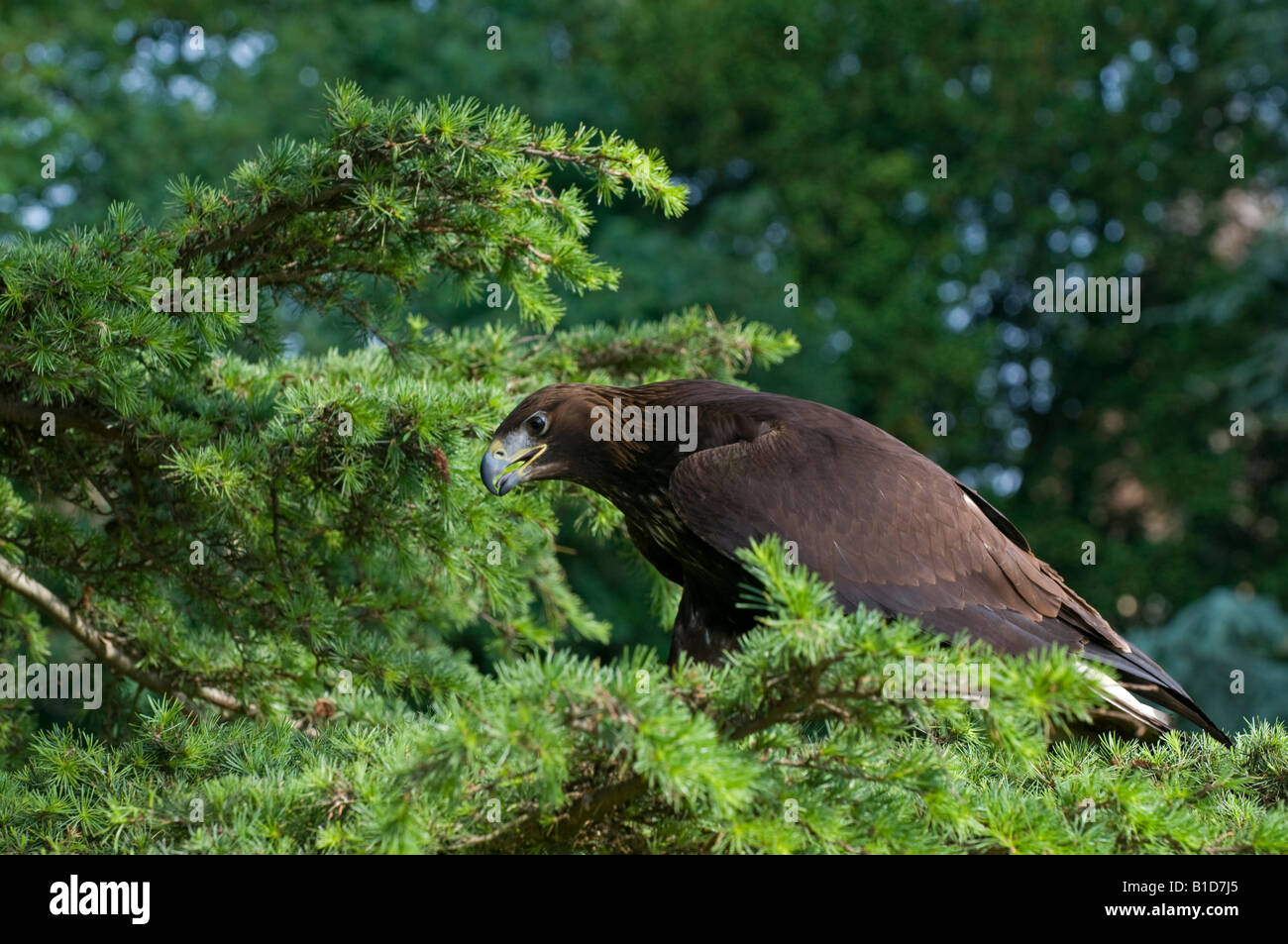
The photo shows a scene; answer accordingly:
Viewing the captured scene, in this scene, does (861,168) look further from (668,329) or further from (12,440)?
(12,440)

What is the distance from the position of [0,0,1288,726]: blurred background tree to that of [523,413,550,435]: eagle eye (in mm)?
9187

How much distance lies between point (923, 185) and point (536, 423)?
12818 millimetres

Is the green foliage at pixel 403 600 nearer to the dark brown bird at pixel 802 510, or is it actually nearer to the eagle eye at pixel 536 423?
the eagle eye at pixel 536 423

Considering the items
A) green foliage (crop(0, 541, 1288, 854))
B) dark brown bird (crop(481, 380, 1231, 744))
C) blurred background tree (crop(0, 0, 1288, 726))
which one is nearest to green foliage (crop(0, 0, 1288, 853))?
green foliage (crop(0, 541, 1288, 854))

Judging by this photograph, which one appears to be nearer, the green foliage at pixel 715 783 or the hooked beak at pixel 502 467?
the green foliage at pixel 715 783

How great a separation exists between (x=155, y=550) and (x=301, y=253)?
0.96 meters

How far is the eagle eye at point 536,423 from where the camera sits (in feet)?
11.2

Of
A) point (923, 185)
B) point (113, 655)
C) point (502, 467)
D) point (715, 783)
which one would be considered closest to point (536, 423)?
point (502, 467)

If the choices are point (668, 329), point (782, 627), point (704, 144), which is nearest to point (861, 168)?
point (704, 144)

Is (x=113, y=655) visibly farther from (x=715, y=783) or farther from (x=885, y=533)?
(x=715, y=783)

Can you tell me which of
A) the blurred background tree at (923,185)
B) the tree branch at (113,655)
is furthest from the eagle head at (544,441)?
the blurred background tree at (923,185)

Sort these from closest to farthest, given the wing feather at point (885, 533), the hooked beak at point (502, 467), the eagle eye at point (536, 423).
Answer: the wing feather at point (885, 533) → the hooked beak at point (502, 467) → the eagle eye at point (536, 423)

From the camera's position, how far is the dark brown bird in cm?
310

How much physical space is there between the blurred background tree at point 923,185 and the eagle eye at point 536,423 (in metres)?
9.19
